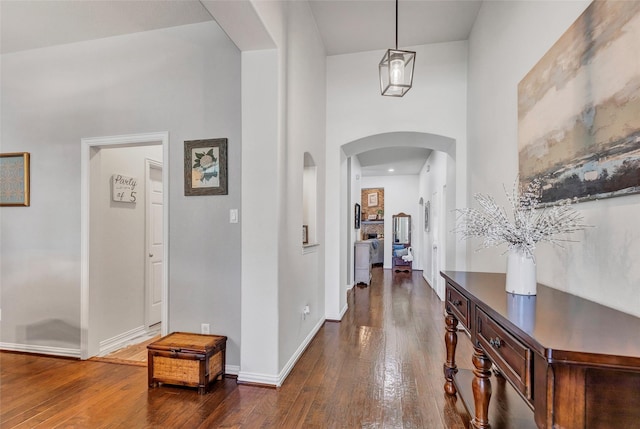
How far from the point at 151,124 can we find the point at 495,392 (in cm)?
349

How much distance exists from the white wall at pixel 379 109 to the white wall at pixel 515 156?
209mm

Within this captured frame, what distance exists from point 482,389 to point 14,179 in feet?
14.4

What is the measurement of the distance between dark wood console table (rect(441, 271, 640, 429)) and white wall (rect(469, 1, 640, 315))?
0.16m

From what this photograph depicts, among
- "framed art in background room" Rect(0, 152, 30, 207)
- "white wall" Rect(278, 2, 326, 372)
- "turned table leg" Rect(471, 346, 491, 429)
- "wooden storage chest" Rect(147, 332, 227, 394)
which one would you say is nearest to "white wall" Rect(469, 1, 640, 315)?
"turned table leg" Rect(471, 346, 491, 429)

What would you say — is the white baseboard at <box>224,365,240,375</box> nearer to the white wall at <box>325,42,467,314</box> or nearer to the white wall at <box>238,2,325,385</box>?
the white wall at <box>238,2,325,385</box>

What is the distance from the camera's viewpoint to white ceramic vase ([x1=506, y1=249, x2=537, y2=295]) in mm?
1468

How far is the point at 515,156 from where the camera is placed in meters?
2.35

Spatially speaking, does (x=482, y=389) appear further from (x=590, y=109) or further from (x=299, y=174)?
(x=299, y=174)

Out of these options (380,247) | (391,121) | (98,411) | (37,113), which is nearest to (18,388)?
(98,411)

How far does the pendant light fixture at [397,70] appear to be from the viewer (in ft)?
7.79

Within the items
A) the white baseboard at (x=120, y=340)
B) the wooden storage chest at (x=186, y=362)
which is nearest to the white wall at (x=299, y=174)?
the wooden storage chest at (x=186, y=362)

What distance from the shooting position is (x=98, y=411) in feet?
6.85

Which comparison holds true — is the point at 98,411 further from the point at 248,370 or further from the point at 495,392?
the point at 495,392

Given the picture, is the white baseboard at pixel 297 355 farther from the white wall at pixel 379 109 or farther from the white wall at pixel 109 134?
→ the white wall at pixel 379 109
